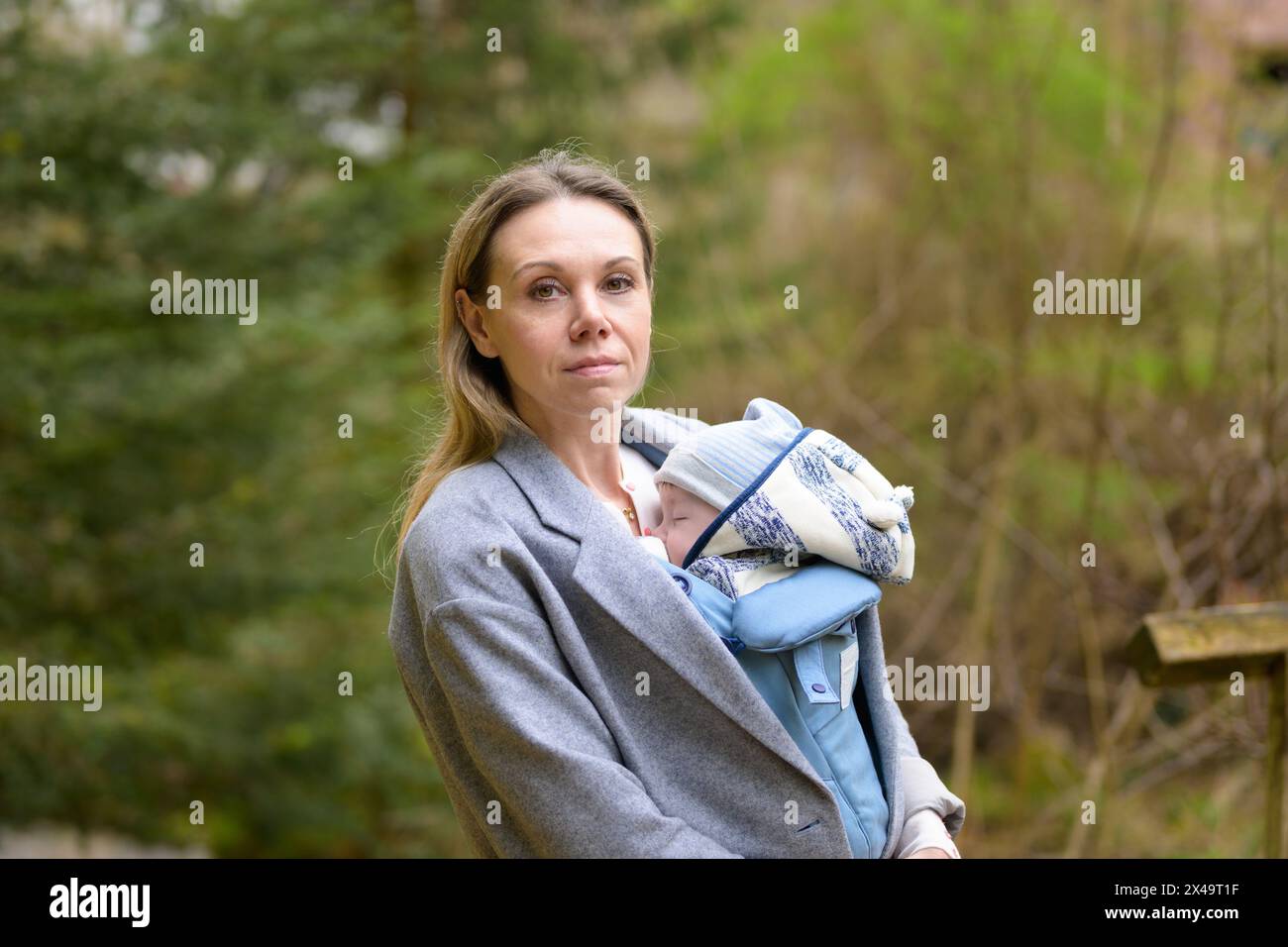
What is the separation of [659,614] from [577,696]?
0.58ft

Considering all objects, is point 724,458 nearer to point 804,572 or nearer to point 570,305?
point 804,572

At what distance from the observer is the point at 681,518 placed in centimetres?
204

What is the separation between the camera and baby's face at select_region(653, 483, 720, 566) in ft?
6.58

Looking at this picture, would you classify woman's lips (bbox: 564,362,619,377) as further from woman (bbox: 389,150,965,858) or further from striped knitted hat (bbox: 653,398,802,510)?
striped knitted hat (bbox: 653,398,802,510)

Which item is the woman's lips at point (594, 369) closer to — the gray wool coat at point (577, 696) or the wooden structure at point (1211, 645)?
the gray wool coat at point (577, 696)

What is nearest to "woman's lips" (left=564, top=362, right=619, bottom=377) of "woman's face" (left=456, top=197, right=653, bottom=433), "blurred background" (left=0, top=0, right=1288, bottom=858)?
"woman's face" (left=456, top=197, right=653, bottom=433)

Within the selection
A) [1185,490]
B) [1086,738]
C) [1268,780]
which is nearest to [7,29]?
[1185,490]

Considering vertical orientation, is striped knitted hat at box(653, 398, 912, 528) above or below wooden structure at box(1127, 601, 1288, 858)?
above

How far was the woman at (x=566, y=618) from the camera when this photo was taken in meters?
1.79

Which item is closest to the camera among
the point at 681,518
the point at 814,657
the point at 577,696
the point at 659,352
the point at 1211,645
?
the point at 577,696

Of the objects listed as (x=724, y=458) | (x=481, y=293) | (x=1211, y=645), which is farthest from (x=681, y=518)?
(x=1211, y=645)

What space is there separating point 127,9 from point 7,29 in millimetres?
868

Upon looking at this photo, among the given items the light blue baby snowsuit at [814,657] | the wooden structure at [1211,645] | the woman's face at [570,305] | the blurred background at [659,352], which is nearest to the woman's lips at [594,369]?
the woman's face at [570,305]
